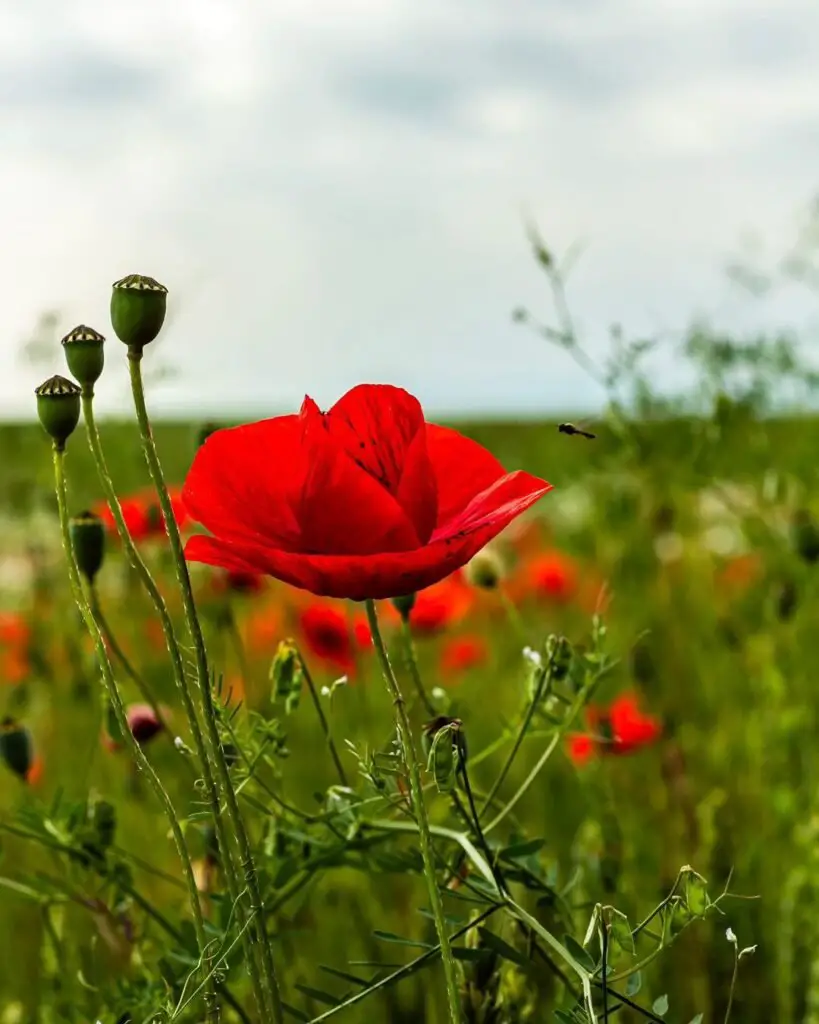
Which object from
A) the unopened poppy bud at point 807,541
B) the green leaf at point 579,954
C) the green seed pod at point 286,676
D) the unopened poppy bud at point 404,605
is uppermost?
the unopened poppy bud at point 404,605

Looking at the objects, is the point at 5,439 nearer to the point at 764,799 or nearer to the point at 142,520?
the point at 142,520

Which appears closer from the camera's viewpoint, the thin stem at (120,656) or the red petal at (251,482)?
the red petal at (251,482)

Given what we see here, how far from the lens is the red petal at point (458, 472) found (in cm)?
61

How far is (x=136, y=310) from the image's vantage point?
50 centimetres

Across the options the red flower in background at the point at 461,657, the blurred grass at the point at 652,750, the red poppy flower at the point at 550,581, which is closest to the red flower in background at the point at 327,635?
the blurred grass at the point at 652,750

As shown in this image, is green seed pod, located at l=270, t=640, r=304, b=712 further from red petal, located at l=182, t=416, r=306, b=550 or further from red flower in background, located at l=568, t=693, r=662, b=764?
red flower in background, located at l=568, t=693, r=662, b=764

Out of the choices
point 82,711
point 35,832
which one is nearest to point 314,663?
point 82,711

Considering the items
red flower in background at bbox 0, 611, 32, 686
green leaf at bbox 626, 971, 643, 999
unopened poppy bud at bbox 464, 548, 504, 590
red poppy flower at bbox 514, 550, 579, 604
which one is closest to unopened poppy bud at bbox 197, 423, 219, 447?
unopened poppy bud at bbox 464, 548, 504, 590

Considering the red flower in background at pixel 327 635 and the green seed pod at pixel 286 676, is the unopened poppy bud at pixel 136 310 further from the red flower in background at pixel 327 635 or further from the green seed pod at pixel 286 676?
the red flower in background at pixel 327 635

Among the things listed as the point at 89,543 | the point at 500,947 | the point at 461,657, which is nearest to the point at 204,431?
the point at 89,543

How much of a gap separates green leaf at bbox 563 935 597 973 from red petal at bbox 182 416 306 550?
0.21 metres

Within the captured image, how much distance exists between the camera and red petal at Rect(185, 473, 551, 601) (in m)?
0.50

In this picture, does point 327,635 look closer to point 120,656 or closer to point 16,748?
point 16,748

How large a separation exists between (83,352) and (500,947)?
0.34 meters
